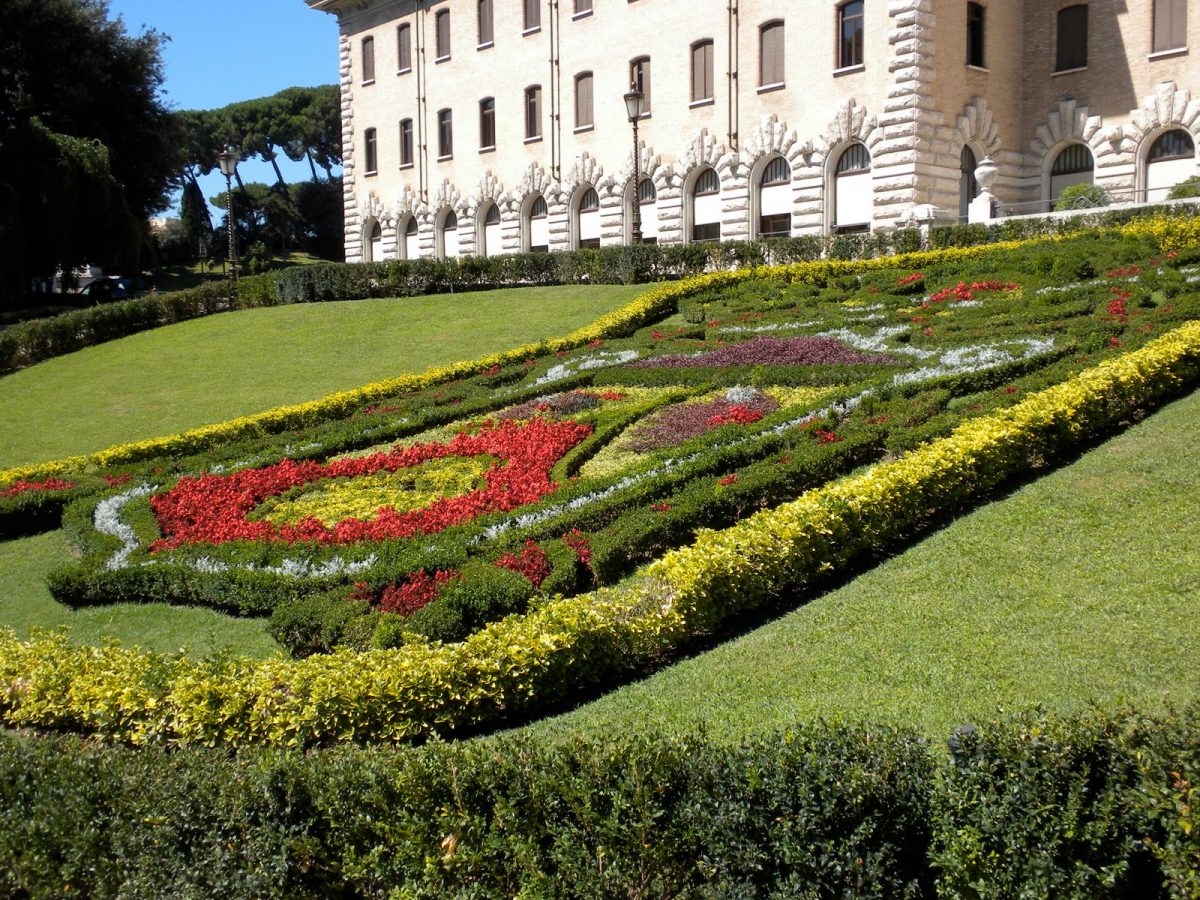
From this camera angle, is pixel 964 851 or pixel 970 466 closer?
pixel 964 851

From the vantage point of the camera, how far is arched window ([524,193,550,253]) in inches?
1309

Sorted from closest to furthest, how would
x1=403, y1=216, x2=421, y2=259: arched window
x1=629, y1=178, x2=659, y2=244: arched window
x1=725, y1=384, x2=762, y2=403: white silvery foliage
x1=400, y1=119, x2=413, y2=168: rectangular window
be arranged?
x1=725, y1=384, x2=762, y2=403: white silvery foliage, x1=629, y1=178, x2=659, y2=244: arched window, x1=400, y1=119, x2=413, y2=168: rectangular window, x1=403, y1=216, x2=421, y2=259: arched window

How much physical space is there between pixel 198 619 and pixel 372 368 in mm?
11390

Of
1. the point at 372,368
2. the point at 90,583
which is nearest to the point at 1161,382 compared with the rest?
the point at 90,583

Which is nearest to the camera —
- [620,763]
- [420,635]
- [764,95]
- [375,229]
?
[620,763]

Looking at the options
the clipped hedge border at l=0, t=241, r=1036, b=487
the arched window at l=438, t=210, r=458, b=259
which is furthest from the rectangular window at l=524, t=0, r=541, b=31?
the clipped hedge border at l=0, t=241, r=1036, b=487

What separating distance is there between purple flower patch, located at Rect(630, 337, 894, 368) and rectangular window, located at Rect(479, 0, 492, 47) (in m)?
22.8

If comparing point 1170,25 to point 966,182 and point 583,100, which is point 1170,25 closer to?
point 966,182

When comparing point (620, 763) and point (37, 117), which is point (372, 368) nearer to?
point (620, 763)

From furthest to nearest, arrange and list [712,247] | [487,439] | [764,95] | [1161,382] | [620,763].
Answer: [764,95]
[712,247]
[487,439]
[1161,382]
[620,763]

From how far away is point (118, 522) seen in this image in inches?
425

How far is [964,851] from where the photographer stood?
3.94 m

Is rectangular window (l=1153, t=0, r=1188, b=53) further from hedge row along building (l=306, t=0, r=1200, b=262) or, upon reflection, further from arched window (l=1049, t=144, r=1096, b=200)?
arched window (l=1049, t=144, r=1096, b=200)

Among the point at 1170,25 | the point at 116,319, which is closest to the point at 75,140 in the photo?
the point at 116,319
